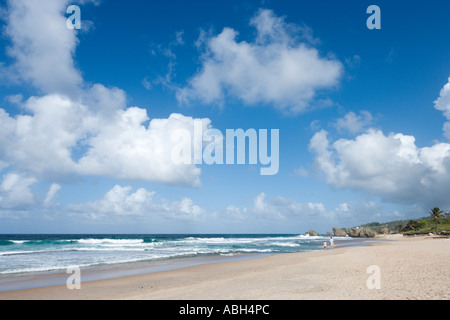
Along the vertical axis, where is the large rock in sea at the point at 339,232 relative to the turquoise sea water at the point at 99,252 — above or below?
below

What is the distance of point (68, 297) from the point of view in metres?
11.7

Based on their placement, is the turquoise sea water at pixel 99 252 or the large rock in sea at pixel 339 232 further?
the large rock in sea at pixel 339 232

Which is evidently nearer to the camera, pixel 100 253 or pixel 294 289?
pixel 294 289

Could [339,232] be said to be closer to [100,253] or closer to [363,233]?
[363,233]

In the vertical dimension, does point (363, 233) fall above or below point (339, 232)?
above

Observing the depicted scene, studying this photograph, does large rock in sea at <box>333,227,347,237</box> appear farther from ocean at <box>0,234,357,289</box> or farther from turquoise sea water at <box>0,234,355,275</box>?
turquoise sea water at <box>0,234,355,275</box>

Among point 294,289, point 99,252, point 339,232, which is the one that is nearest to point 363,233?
point 339,232

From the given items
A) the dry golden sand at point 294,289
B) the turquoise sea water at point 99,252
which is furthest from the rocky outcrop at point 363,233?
the dry golden sand at point 294,289

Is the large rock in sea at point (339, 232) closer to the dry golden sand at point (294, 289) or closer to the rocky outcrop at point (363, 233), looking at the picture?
the rocky outcrop at point (363, 233)

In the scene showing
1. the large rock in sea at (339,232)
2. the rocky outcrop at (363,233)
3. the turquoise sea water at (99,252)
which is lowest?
the large rock in sea at (339,232)
